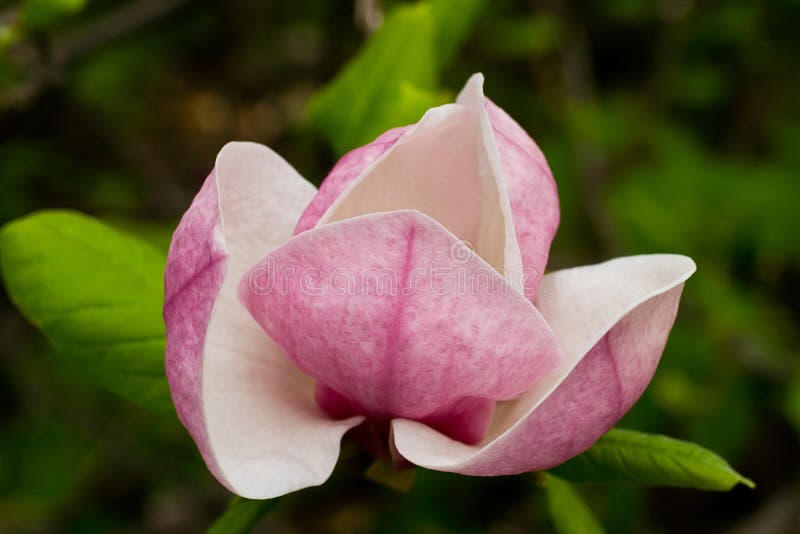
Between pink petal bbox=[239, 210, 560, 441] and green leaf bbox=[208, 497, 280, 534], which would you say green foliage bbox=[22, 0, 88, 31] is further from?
green leaf bbox=[208, 497, 280, 534]

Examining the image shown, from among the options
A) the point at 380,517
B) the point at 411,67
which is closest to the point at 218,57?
the point at 380,517

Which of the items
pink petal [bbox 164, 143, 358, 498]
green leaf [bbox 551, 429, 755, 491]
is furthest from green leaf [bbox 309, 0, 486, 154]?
green leaf [bbox 551, 429, 755, 491]

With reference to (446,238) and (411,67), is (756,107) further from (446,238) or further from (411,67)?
(446,238)

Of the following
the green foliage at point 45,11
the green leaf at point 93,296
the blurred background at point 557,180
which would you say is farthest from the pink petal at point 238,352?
the blurred background at point 557,180

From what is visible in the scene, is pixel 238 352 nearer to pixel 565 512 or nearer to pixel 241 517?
pixel 241 517

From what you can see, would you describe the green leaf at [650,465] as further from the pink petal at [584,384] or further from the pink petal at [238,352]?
the pink petal at [238,352]

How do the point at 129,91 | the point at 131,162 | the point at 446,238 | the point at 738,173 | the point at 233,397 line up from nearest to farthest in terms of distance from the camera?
the point at 446,238 < the point at 233,397 < the point at 131,162 < the point at 738,173 < the point at 129,91
